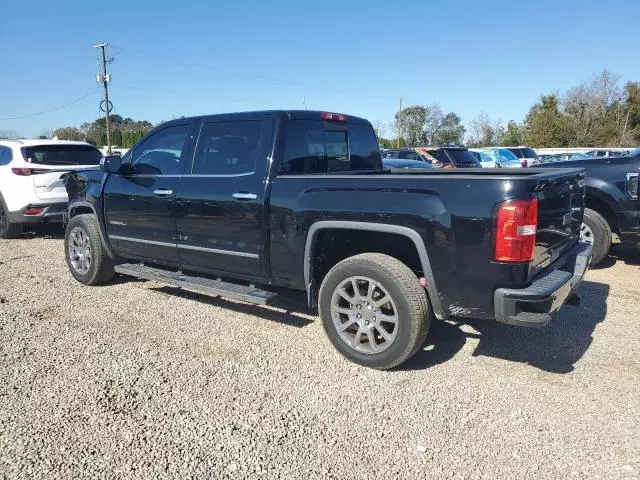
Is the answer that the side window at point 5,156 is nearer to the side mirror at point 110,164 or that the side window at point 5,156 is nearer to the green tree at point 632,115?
the side mirror at point 110,164

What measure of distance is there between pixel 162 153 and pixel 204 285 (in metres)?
1.49

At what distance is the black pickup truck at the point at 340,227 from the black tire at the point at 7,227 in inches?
163

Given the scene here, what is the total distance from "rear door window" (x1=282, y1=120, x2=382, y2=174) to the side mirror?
2127 millimetres

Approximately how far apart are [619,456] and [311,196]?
2545 mm

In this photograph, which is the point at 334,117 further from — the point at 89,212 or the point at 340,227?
the point at 89,212

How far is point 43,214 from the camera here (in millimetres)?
8531

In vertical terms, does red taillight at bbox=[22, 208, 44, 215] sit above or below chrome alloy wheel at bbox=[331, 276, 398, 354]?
above

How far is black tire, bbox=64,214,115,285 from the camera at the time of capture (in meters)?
5.88

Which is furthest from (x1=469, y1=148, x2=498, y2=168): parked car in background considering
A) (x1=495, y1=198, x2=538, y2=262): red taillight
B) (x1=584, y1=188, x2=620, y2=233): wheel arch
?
(x1=495, y1=198, x2=538, y2=262): red taillight

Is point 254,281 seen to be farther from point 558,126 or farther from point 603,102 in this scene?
point 603,102

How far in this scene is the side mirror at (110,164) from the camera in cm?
534

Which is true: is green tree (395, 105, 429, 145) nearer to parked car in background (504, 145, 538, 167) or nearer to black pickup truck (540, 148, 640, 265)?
parked car in background (504, 145, 538, 167)

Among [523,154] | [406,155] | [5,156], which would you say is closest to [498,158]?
[523,154]

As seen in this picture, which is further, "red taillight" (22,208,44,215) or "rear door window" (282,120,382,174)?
"red taillight" (22,208,44,215)
